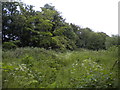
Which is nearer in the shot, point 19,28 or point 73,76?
point 73,76

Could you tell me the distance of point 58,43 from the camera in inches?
266

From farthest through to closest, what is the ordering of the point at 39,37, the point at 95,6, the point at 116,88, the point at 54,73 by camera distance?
the point at 39,37 < the point at 95,6 < the point at 54,73 < the point at 116,88

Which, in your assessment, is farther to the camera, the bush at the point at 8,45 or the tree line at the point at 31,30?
the tree line at the point at 31,30

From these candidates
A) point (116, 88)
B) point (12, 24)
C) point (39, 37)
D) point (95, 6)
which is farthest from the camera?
point (39, 37)

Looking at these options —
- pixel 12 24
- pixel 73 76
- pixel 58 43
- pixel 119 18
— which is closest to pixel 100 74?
pixel 73 76

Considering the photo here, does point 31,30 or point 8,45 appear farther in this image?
point 31,30

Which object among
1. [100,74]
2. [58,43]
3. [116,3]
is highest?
[116,3]

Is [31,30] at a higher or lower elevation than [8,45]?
higher

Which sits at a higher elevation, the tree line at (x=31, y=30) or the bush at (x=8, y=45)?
the tree line at (x=31, y=30)

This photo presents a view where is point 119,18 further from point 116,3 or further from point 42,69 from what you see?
point 42,69

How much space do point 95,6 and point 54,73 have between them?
→ 2723 millimetres

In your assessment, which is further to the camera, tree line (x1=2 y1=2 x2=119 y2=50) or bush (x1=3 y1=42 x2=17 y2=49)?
tree line (x1=2 y1=2 x2=119 y2=50)

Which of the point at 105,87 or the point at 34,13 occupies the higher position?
the point at 34,13

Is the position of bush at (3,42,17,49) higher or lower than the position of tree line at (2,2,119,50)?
lower
